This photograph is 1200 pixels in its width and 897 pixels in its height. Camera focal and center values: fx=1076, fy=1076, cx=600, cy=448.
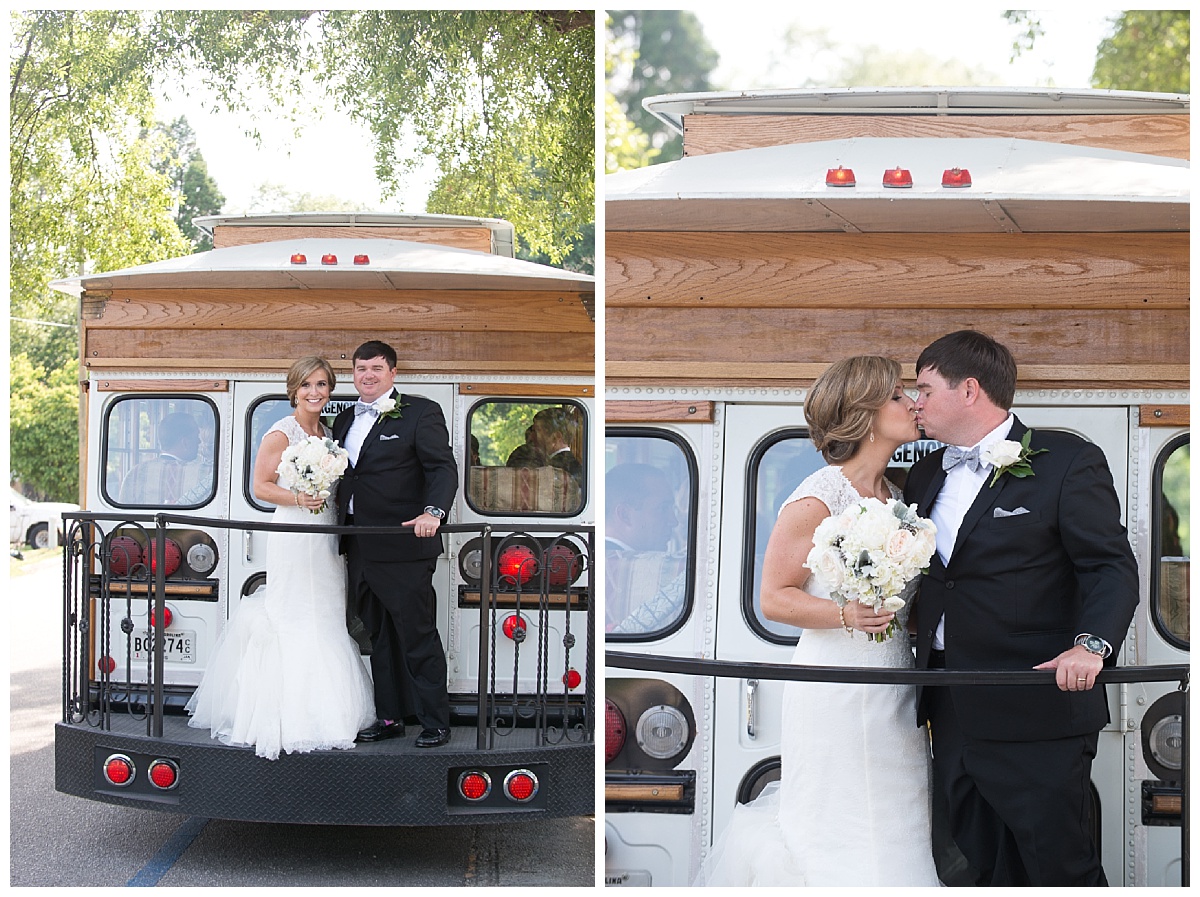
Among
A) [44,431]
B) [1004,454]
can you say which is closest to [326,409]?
[1004,454]

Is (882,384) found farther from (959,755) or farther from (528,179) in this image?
(528,179)

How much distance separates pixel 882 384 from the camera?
294cm

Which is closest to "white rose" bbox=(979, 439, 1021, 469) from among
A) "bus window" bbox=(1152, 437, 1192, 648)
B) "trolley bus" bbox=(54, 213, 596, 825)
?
"bus window" bbox=(1152, 437, 1192, 648)

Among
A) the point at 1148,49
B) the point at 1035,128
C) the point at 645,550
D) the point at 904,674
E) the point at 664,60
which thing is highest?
the point at 664,60

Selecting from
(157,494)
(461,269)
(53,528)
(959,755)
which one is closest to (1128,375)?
(959,755)

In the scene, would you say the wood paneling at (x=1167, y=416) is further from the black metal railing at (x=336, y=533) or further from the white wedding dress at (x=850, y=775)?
the black metal railing at (x=336, y=533)

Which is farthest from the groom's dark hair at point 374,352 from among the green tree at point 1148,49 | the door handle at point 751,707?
the green tree at point 1148,49

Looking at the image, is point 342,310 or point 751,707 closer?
point 751,707

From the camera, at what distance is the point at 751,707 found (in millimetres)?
3363

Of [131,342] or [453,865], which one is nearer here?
[453,865]

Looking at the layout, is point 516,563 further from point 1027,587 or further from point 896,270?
point 1027,587

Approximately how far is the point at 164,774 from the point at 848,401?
285 centimetres

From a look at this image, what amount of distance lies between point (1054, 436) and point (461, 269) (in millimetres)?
2268

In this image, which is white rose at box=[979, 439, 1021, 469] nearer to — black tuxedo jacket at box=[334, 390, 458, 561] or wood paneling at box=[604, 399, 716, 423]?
wood paneling at box=[604, 399, 716, 423]
